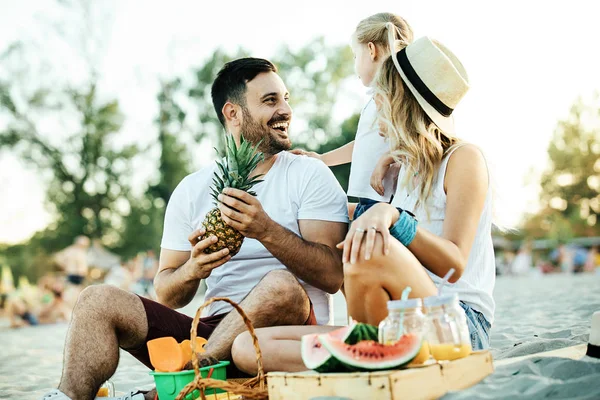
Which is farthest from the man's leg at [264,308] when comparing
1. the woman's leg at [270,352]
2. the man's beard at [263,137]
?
the man's beard at [263,137]

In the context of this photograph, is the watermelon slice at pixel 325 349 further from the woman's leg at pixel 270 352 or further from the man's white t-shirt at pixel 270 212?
the man's white t-shirt at pixel 270 212

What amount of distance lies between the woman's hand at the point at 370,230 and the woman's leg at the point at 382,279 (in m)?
0.03

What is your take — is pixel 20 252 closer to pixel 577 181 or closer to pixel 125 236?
pixel 125 236

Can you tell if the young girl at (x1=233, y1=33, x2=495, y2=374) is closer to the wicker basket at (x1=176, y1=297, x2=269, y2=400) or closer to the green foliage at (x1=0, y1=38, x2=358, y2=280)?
the wicker basket at (x1=176, y1=297, x2=269, y2=400)

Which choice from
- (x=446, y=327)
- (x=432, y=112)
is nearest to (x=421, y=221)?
(x=432, y=112)

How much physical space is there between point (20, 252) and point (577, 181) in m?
44.9

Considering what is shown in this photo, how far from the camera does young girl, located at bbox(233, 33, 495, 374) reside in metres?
2.91

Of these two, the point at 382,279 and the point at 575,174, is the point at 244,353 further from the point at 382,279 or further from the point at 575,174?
the point at 575,174

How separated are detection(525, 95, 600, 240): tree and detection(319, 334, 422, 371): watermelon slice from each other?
53.9m

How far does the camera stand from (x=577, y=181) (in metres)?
55.2

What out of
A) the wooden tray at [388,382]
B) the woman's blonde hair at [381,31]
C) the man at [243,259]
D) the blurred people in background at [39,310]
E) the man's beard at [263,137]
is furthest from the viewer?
the blurred people in background at [39,310]

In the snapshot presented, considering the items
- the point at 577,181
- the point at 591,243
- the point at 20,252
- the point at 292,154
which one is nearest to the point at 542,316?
the point at 292,154

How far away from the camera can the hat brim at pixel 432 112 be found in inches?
142

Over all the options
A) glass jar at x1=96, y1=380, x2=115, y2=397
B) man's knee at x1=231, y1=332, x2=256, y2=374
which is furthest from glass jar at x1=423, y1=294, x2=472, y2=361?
glass jar at x1=96, y1=380, x2=115, y2=397
